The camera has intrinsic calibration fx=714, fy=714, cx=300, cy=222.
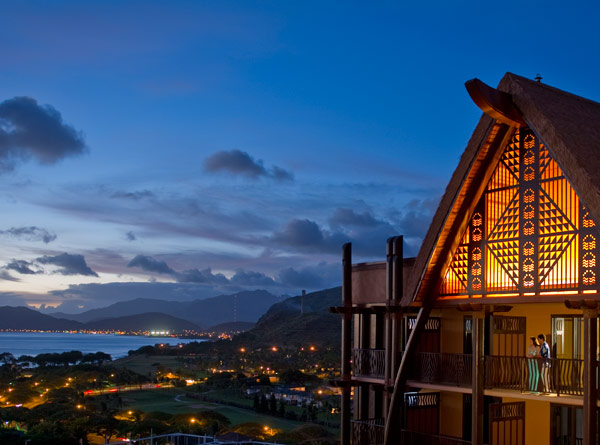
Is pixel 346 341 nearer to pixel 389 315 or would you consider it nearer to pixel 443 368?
pixel 389 315

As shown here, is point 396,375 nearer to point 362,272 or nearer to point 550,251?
point 362,272

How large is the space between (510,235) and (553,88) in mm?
3796

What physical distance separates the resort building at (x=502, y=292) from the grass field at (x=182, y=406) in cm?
3068

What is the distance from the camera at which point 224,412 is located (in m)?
58.5

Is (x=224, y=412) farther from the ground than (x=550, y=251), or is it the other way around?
(x=550, y=251)

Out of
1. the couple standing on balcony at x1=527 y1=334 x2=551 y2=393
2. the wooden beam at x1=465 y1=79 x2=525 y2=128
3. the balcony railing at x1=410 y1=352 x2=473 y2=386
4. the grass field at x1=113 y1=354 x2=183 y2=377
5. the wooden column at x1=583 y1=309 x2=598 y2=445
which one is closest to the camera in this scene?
the wooden column at x1=583 y1=309 x2=598 y2=445

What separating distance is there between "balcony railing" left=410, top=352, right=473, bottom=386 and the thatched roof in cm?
164

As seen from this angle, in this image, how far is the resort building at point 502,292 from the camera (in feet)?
49.2

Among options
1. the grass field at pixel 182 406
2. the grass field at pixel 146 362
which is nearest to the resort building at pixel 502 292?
the grass field at pixel 182 406

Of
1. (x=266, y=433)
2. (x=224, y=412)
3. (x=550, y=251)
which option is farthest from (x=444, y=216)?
(x=224, y=412)

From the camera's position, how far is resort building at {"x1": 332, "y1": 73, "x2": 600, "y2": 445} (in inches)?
591

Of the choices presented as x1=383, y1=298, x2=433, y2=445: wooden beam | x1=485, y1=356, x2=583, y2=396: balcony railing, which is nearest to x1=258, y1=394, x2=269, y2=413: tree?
x1=383, y1=298, x2=433, y2=445: wooden beam

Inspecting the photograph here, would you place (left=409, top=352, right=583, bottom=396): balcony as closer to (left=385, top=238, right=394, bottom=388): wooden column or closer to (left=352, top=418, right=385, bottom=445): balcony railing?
(left=385, top=238, right=394, bottom=388): wooden column

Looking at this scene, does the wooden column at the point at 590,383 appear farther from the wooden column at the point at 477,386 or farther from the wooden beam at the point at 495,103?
the wooden beam at the point at 495,103
